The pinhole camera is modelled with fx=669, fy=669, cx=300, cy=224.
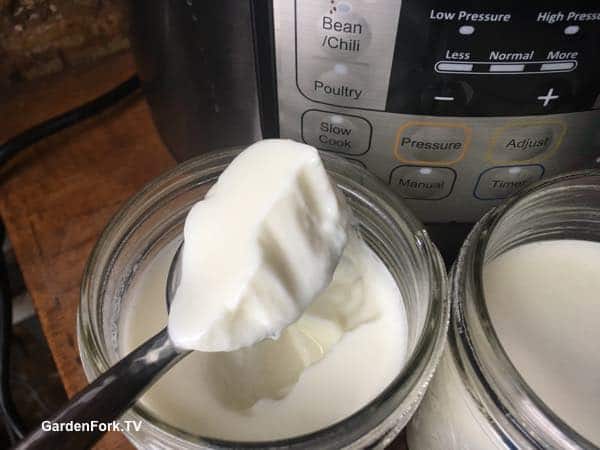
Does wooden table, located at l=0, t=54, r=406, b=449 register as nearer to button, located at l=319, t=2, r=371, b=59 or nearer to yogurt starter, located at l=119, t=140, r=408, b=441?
yogurt starter, located at l=119, t=140, r=408, b=441

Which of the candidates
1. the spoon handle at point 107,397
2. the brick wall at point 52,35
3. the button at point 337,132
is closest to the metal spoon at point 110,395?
the spoon handle at point 107,397

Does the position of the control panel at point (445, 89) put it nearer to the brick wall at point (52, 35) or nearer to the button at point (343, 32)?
the button at point (343, 32)

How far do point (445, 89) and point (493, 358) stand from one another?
0.13 m

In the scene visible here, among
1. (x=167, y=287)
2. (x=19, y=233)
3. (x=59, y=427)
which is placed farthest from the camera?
(x=19, y=233)

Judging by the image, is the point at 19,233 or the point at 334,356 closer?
the point at 334,356

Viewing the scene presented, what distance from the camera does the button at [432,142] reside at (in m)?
0.35

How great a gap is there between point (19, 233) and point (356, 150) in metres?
0.29

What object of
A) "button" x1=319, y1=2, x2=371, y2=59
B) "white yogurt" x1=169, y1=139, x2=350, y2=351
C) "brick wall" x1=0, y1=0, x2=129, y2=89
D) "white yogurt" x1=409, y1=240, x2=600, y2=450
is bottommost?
"white yogurt" x1=409, y1=240, x2=600, y2=450

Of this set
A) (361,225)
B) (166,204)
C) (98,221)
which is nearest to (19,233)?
(98,221)

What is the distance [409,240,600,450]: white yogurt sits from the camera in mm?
350

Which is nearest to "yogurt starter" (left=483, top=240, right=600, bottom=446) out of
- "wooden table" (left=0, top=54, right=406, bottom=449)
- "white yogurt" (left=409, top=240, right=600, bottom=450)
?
"white yogurt" (left=409, top=240, right=600, bottom=450)

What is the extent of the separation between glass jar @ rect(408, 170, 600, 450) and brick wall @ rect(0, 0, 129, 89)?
0.36 meters

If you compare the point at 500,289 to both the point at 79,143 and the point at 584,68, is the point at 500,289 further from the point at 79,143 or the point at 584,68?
the point at 79,143

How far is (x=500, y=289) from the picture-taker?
39 cm
